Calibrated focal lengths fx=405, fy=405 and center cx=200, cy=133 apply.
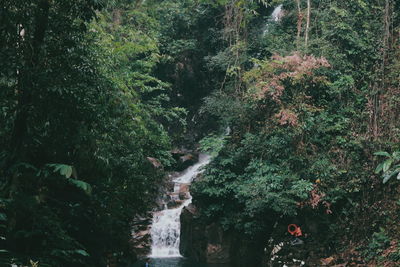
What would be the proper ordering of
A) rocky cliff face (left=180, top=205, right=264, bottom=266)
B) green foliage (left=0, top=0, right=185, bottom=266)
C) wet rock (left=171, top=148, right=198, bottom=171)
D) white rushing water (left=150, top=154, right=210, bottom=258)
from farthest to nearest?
wet rock (left=171, top=148, right=198, bottom=171) < white rushing water (left=150, top=154, right=210, bottom=258) < rocky cliff face (left=180, top=205, right=264, bottom=266) < green foliage (left=0, top=0, right=185, bottom=266)

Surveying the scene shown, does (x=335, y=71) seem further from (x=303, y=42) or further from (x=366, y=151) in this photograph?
(x=366, y=151)

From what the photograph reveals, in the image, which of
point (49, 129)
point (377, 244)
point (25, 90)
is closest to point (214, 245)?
point (377, 244)

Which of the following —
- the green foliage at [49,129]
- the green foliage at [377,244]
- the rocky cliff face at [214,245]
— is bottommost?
the rocky cliff face at [214,245]

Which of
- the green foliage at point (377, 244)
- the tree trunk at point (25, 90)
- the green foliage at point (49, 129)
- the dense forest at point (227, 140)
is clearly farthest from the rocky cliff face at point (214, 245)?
the tree trunk at point (25, 90)

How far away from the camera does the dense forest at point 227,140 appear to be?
224 inches

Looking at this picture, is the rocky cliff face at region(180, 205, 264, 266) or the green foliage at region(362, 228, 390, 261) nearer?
the green foliage at region(362, 228, 390, 261)

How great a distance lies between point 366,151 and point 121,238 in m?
8.10

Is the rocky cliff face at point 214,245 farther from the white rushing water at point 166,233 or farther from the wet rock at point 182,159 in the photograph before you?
the wet rock at point 182,159

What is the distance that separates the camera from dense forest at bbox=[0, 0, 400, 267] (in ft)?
18.7

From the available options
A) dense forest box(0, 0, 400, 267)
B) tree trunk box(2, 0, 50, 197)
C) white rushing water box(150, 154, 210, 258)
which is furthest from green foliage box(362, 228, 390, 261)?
tree trunk box(2, 0, 50, 197)

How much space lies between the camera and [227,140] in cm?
1614

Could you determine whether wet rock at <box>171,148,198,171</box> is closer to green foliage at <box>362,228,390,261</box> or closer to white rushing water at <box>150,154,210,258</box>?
white rushing water at <box>150,154,210,258</box>

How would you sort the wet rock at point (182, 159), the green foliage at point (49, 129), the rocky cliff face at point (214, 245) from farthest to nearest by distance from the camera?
the wet rock at point (182, 159), the rocky cliff face at point (214, 245), the green foliage at point (49, 129)

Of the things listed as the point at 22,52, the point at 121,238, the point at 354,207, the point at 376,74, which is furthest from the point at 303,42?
the point at 22,52
